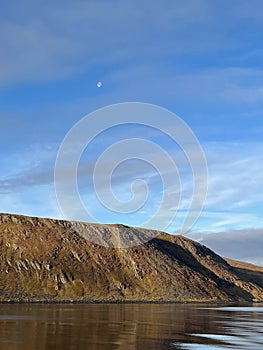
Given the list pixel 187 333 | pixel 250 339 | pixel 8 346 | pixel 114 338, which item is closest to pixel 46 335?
pixel 114 338

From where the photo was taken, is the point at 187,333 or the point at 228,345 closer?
the point at 228,345

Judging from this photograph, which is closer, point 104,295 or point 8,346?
point 8,346

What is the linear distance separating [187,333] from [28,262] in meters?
152

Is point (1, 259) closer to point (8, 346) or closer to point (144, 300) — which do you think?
point (144, 300)

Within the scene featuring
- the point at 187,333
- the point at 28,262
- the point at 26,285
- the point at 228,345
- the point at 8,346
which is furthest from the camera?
the point at 28,262

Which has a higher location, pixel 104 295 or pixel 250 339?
pixel 104 295

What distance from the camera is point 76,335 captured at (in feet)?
154

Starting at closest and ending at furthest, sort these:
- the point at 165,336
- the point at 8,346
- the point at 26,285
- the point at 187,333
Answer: the point at 8,346 < the point at 165,336 < the point at 187,333 < the point at 26,285

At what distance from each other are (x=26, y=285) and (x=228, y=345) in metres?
150

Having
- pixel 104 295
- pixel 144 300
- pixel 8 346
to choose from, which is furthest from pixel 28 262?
pixel 8 346

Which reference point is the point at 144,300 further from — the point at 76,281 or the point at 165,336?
the point at 165,336

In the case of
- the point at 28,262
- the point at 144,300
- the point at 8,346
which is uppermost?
the point at 28,262

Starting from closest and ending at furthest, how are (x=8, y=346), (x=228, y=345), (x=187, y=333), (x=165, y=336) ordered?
(x=8, y=346) < (x=228, y=345) < (x=165, y=336) < (x=187, y=333)

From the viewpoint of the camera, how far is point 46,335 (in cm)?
4653
